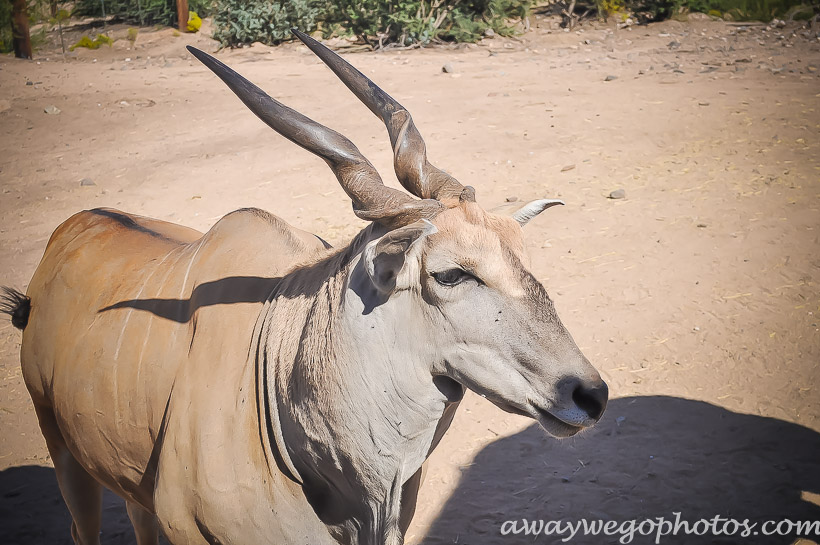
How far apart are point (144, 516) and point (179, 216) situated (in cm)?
453

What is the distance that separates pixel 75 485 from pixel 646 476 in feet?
10.2

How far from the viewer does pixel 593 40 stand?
14.3 meters

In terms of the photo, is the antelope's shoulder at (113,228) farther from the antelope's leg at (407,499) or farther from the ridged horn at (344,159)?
the antelope's leg at (407,499)

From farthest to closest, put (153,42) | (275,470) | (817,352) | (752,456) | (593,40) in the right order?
(153,42) < (593,40) < (817,352) < (752,456) < (275,470)

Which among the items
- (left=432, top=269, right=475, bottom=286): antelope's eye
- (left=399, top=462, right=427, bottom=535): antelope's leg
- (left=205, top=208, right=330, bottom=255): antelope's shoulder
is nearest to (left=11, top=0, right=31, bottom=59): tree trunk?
(left=205, top=208, right=330, bottom=255): antelope's shoulder

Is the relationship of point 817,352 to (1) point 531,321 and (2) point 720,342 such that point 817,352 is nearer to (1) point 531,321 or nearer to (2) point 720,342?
(2) point 720,342

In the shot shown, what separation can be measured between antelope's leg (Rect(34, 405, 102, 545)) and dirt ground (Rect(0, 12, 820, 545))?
66 centimetres

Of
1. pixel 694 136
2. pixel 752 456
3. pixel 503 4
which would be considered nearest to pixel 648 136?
pixel 694 136

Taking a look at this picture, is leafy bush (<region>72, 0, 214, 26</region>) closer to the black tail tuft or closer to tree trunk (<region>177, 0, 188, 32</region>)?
tree trunk (<region>177, 0, 188, 32</region>)

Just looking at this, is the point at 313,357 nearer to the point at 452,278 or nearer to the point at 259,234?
the point at 452,278

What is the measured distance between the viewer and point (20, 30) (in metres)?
15.2

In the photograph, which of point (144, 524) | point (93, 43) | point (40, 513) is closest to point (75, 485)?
point (144, 524)

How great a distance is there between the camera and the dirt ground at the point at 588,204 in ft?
13.8

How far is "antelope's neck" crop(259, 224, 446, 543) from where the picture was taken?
2.25m
